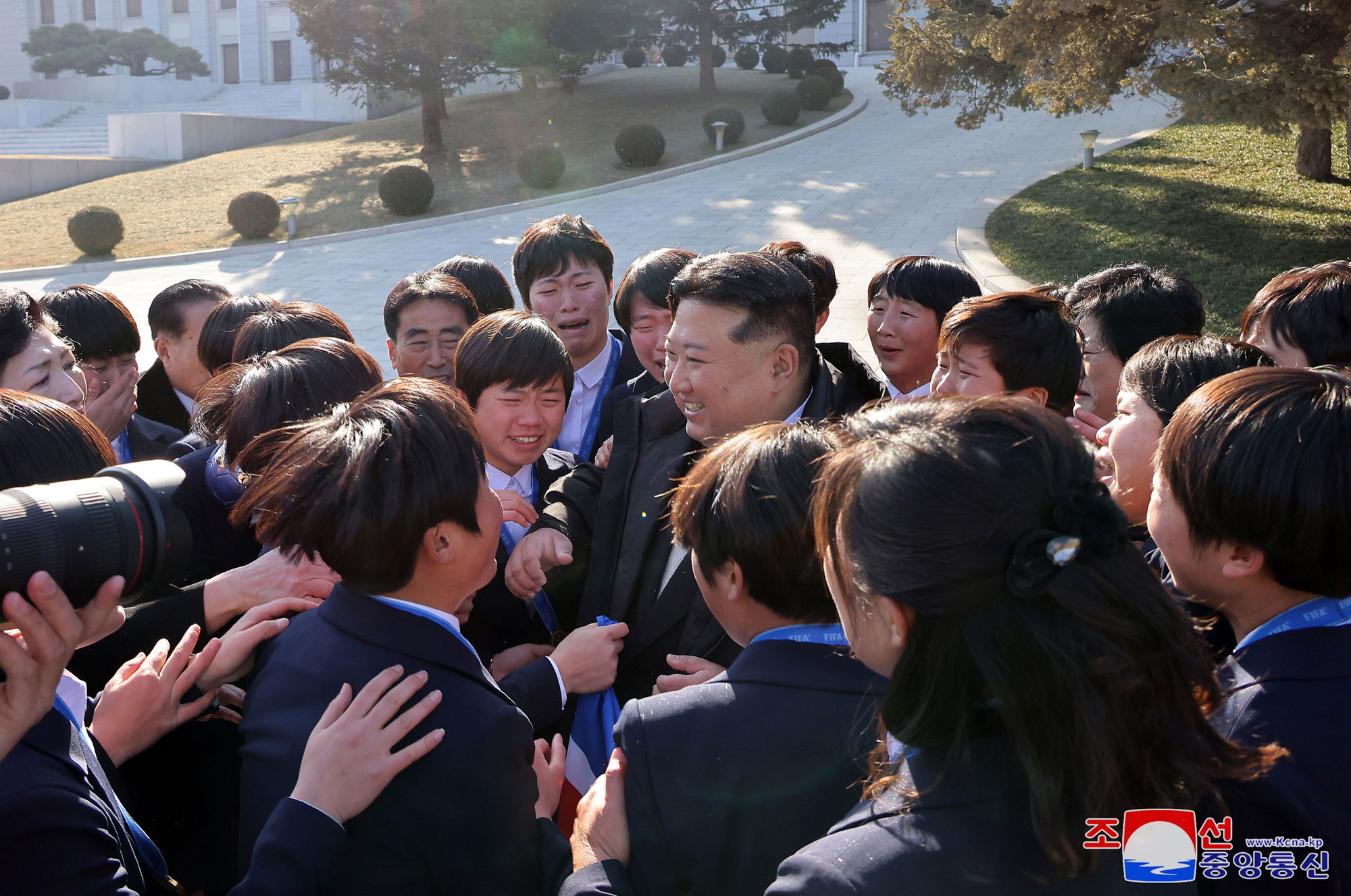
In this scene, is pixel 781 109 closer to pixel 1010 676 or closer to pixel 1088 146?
pixel 1088 146

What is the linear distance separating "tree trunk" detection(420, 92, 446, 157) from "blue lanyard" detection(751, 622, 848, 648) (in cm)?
2504

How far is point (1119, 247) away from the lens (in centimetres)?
1300

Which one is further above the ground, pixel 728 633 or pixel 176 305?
pixel 176 305

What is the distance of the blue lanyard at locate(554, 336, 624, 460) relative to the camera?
385 centimetres

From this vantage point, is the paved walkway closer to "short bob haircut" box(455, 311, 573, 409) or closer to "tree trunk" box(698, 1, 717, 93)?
"tree trunk" box(698, 1, 717, 93)

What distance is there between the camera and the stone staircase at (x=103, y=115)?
101 ft

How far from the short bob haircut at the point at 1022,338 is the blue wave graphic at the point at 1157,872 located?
202cm

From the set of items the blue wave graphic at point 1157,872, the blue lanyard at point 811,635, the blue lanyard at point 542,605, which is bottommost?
the blue lanyard at point 542,605

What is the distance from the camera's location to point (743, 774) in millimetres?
1535

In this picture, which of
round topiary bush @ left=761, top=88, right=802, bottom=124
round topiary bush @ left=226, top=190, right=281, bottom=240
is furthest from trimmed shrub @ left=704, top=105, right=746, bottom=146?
round topiary bush @ left=226, top=190, right=281, bottom=240

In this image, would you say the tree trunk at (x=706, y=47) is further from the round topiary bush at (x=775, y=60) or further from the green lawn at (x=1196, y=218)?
Answer: the green lawn at (x=1196, y=218)

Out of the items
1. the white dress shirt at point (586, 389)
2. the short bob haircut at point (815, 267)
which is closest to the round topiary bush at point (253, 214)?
the white dress shirt at point (586, 389)

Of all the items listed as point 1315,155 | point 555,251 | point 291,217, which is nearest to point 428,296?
point 555,251

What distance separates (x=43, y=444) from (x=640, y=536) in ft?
4.57
